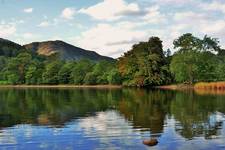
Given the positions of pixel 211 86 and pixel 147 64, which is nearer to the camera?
pixel 211 86

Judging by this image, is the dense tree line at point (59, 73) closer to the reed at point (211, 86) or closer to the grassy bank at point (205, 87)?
the grassy bank at point (205, 87)

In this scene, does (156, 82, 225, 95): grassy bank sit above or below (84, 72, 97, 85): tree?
below

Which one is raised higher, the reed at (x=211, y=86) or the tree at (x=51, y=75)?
the tree at (x=51, y=75)

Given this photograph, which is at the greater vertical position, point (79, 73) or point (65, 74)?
point (79, 73)

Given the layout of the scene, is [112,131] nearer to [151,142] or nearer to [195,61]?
[151,142]

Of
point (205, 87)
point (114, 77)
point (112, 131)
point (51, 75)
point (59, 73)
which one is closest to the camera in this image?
point (112, 131)

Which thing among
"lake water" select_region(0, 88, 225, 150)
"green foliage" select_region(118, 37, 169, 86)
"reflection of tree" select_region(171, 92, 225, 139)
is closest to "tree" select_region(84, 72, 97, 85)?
"green foliage" select_region(118, 37, 169, 86)

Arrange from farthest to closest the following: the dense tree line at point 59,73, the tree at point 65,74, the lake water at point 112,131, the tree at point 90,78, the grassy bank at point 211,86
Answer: the tree at point 65,74, the dense tree line at point 59,73, the tree at point 90,78, the grassy bank at point 211,86, the lake water at point 112,131

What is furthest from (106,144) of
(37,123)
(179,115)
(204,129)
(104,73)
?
(104,73)

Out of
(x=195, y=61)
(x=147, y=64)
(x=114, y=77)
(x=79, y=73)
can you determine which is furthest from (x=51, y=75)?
(x=195, y=61)

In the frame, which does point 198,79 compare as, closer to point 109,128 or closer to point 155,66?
point 155,66

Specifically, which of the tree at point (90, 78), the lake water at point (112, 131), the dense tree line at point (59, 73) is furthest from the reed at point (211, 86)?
the lake water at point (112, 131)

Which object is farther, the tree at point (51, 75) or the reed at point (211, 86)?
the tree at point (51, 75)

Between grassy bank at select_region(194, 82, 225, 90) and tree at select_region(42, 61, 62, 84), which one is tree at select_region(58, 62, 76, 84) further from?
grassy bank at select_region(194, 82, 225, 90)
